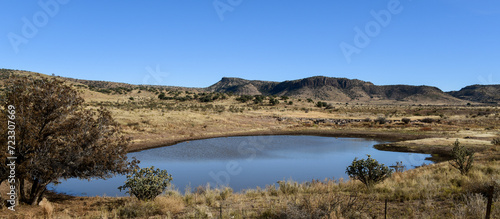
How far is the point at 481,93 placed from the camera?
6959 inches

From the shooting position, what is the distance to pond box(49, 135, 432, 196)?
17391 millimetres

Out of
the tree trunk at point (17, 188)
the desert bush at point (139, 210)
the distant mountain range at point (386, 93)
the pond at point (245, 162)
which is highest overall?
the distant mountain range at point (386, 93)

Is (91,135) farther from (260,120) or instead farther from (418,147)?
(260,120)

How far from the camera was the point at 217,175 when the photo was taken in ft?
63.6

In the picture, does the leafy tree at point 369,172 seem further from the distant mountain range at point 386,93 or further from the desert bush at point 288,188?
the distant mountain range at point 386,93

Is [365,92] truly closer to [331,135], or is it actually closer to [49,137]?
[331,135]

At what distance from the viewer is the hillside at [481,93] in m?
162

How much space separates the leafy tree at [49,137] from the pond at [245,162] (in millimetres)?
4560

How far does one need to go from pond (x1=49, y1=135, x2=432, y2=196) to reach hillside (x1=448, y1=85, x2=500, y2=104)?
169 m

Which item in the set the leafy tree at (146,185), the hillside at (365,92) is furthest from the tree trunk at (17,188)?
the hillside at (365,92)

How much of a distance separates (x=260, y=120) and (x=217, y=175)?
34810 mm

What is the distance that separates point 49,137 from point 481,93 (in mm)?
220417

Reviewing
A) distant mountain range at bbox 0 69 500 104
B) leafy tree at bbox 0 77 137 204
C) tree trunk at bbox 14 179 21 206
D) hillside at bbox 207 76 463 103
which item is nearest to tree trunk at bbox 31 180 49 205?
leafy tree at bbox 0 77 137 204

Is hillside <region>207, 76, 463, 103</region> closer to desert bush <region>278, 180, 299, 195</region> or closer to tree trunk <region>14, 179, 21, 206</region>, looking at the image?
desert bush <region>278, 180, 299, 195</region>
